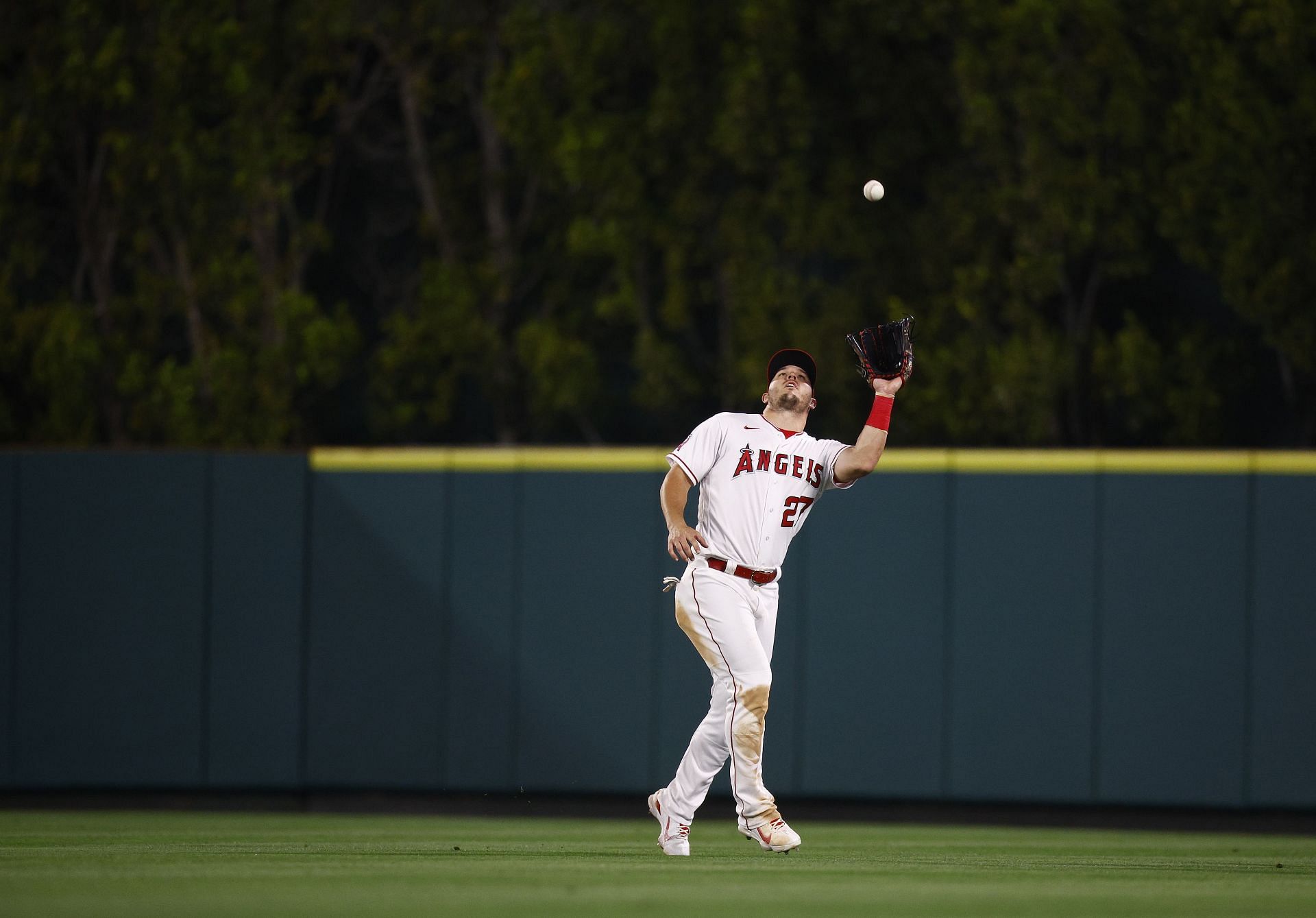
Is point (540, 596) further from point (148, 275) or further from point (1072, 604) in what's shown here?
point (148, 275)

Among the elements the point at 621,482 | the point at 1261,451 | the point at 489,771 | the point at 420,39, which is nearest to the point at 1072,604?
the point at 1261,451

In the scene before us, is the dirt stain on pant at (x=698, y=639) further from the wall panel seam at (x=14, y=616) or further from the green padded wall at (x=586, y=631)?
the wall panel seam at (x=14, y=616)

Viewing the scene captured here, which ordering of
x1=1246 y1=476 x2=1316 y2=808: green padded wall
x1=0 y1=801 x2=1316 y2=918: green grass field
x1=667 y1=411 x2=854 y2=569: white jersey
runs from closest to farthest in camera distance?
x1=0 y1=801 x2=1316 y2=918: green grass field, x1=667 y1=411 x2=854 y2=569: white jersey, x1=1246 y1=476 x2=1316 y2=808: green padded wall

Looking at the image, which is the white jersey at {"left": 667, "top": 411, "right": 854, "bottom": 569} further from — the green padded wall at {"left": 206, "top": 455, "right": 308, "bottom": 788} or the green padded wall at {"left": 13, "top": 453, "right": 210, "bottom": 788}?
the green padded wall at {"left": 13, "top": 453, "right": 210, "bottom": 788}

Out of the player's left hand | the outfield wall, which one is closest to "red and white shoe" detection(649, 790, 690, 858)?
the player's left hand

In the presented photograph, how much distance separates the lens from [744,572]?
5.76 metres

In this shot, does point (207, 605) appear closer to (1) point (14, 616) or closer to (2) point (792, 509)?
(1) point (14, 616)

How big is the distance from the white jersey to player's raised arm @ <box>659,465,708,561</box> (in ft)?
0.12

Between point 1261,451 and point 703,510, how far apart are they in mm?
4618

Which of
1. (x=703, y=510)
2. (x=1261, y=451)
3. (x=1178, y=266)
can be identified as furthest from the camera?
(x=1178, y=266)

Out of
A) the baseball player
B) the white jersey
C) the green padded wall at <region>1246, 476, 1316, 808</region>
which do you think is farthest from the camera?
the green padded wall at <region>1246, 476, 1316, 808</region>

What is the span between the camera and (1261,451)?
9.05 meters

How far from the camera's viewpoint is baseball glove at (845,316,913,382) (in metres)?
5.65

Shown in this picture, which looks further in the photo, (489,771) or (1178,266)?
(1178,266)
